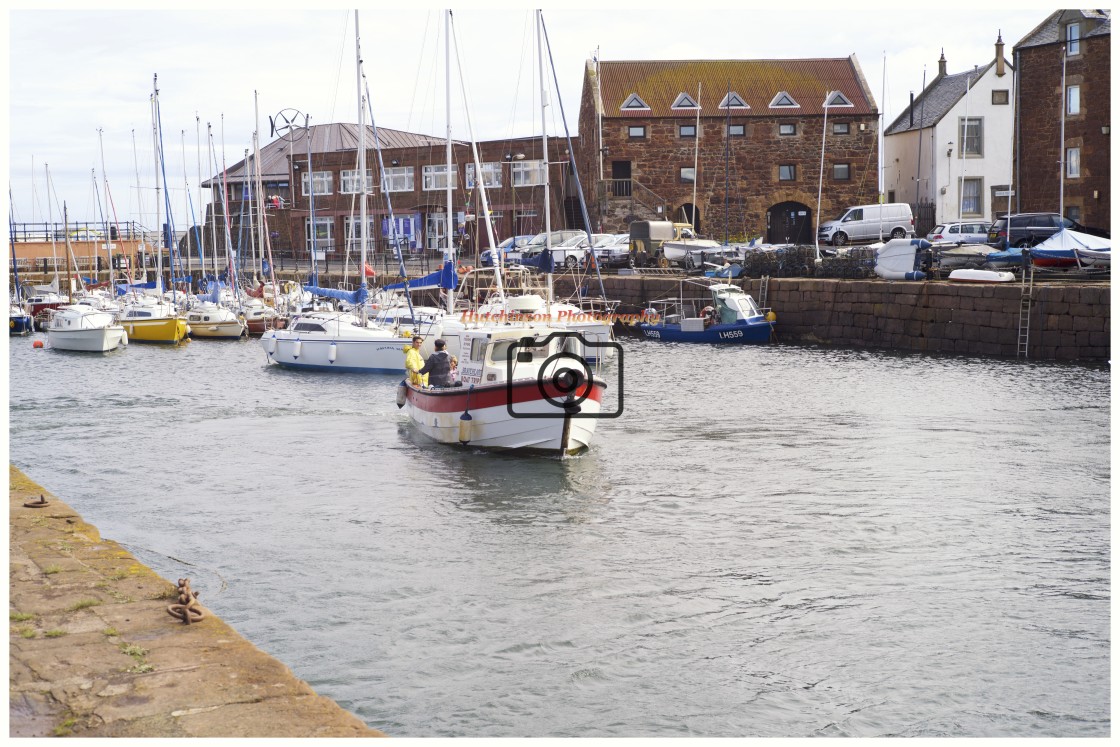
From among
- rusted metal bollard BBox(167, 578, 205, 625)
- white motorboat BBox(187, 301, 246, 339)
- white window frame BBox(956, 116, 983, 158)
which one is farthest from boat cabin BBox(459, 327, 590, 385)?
white window frame BBox(956, 116, 983, 158)

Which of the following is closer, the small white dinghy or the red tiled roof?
the small white dinghy

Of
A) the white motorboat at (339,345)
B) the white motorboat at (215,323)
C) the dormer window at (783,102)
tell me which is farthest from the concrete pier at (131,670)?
the dormer window at (783,102)

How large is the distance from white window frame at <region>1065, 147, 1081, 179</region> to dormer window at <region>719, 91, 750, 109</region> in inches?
634

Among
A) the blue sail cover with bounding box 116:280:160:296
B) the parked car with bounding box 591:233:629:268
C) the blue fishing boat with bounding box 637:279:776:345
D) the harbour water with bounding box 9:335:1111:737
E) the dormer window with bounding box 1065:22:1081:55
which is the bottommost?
the harbour water with bounding box 9:335:1111:737

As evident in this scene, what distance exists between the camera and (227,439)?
888 inches

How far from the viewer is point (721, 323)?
39.9 metres

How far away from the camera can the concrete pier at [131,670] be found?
22.1ft

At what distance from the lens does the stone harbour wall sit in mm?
31672

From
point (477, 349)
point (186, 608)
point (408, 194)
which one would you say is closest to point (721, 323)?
point (477, 349)

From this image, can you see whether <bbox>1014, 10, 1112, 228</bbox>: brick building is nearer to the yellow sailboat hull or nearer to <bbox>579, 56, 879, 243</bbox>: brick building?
<bbox>579, 56, 879, 243</bbox>: brick building

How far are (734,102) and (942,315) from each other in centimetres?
2750

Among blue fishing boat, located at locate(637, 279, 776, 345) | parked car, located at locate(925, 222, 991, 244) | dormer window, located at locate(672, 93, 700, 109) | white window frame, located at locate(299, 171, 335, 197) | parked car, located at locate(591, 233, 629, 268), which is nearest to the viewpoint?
blue fishing boat, located at locate(637, 279, 776, 345)

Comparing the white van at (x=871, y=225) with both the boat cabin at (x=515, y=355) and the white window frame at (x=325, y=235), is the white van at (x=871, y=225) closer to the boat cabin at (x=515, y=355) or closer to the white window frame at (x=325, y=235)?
the boat cabin at (x=515, y=355)

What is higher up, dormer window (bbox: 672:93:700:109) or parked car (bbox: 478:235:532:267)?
dormer window (bbox: 672:93:700:109)
